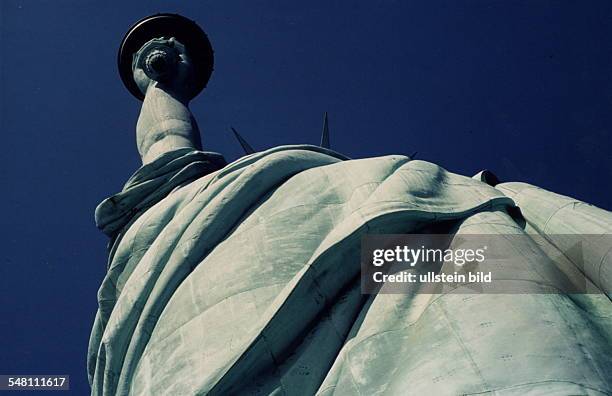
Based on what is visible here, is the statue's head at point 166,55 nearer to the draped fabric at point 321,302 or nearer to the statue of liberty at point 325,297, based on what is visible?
the statue of liberty at point 325,297

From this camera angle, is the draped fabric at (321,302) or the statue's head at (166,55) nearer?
the draped fabric at (321,302)

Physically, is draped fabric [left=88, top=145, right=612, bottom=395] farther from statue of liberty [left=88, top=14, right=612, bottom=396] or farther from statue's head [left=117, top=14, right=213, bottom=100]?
statue's head [left=117, top=14, right=213, bottom=100]

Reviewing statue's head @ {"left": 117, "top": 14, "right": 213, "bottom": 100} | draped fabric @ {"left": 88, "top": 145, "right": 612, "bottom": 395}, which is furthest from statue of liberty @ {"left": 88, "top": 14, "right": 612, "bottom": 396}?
statue's head @ {"left": 117, "top": 14, "right": 213, "bottom": 100}

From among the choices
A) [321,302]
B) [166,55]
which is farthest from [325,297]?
[166,55]

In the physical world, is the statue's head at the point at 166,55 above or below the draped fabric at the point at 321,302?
above

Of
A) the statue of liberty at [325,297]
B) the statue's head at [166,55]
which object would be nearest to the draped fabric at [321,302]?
the statue of liberty at [325,297]

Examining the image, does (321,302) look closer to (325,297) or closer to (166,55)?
(325,297)
